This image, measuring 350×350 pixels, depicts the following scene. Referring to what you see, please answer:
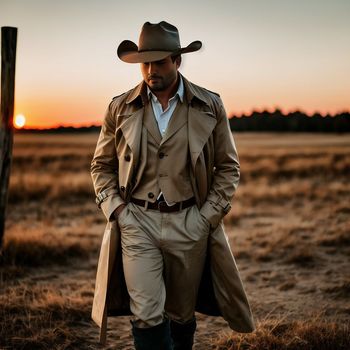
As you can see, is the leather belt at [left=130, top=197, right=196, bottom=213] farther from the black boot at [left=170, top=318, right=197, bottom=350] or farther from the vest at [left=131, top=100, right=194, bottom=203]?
the black boot at [left=170, top=318, right=197, bottom=350]

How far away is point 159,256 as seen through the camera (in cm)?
337

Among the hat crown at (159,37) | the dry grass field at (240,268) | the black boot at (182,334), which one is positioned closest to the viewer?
the hat crown at (159,37)

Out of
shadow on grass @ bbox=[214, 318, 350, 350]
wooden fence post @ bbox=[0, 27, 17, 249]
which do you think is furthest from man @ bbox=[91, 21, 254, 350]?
wooden fence post @ bbox=[0, 27, 17, 249]

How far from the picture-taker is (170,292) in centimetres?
359

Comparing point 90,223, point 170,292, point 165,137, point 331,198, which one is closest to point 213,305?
point 170,292

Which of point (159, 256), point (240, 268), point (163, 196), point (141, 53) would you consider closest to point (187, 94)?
point (141, 53)

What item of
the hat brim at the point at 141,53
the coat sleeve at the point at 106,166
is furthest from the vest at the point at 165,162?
the hat brim at the point at 141,53

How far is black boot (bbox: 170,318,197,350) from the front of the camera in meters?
3.76

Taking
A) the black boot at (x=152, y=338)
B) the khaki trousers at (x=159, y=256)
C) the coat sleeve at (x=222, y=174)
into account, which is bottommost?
the black boot at (x=152, y=338)

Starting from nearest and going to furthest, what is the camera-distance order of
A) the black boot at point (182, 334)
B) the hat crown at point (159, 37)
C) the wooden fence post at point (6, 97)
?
1. the hat crown at point (159, 37)
2. the black boot at point (182, 334)
3. the wooden fence post at point (6, 97)

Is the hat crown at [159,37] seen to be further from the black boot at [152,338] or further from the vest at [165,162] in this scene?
the black boot at [152,338]

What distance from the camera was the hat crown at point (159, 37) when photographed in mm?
3422

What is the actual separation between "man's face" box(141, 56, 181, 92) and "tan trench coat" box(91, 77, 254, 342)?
0.14 meters

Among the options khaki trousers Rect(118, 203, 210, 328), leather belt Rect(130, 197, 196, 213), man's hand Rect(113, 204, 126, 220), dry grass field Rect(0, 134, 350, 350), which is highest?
leather belt Rect(130, 197, 196, 213)
